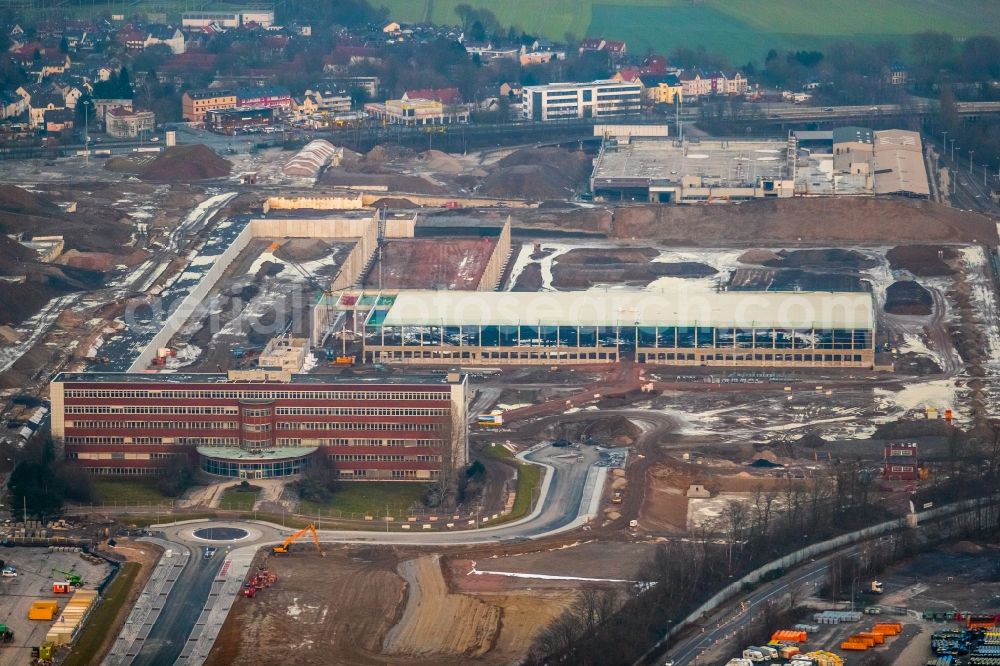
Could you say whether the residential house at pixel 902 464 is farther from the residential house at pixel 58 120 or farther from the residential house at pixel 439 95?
the residential house at pixel 439 95

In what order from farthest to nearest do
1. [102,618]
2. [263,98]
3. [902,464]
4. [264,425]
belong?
[263,98] < [264,425] < [902,464] < [102,618]

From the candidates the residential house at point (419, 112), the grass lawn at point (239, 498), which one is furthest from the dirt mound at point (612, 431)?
the residential house at point (419, 112)

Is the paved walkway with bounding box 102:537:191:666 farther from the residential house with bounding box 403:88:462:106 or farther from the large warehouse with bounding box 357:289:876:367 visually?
the residential house with bounding box 403:88:462:106

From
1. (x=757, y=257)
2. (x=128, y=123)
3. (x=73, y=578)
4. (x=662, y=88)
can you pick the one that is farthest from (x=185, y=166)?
(x=73, y=578)

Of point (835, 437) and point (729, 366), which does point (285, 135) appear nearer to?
point (729, 366)

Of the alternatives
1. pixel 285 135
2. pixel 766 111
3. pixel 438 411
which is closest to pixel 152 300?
pixel 438 411

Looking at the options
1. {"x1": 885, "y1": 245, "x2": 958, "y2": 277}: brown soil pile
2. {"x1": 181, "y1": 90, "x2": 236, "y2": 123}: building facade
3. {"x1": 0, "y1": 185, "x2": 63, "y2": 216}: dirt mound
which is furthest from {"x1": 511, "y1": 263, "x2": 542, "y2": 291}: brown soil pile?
{"x1": 181, "y1": 90, "x2": 236, "y2": 123}: building facade

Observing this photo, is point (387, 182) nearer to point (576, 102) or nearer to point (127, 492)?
point (576, 102)
